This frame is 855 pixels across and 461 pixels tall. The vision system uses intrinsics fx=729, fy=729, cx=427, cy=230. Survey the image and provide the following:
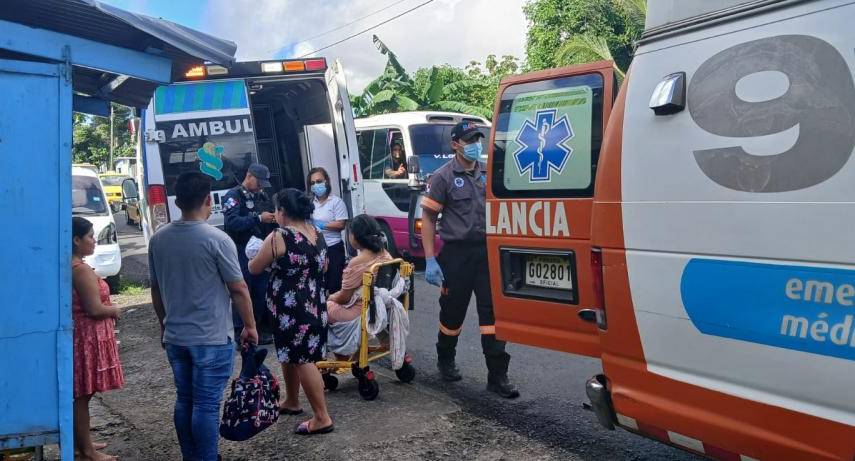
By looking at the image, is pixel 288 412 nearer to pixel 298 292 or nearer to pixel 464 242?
pixel 298 292

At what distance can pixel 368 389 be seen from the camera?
505cm

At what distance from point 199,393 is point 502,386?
2245mm

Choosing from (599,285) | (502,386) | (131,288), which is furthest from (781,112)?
(131,288)

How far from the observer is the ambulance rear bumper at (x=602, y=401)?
3.24 m

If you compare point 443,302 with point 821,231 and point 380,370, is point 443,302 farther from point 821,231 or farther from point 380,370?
point 821,231

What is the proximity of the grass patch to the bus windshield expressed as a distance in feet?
14.6

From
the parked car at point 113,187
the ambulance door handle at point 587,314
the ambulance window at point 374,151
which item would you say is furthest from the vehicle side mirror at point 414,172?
the parked car at point 113,187

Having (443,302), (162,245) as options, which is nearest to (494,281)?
(443,302)

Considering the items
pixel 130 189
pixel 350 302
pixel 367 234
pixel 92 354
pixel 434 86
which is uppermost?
pixel 434 86

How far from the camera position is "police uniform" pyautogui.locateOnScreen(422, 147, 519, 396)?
5.13m

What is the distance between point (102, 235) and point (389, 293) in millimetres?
6103

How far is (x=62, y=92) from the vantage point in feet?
9.39

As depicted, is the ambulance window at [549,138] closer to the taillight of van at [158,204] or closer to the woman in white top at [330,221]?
the woman in white top at [330,221]

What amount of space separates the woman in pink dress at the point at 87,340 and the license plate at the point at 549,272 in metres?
2.31
